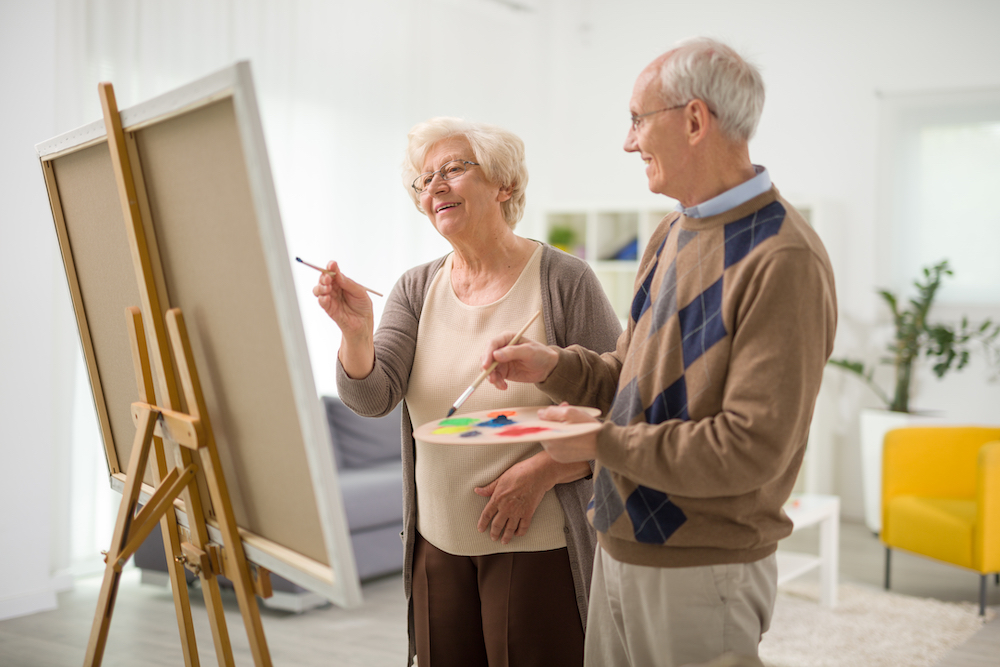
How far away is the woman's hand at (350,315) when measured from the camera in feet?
4.66

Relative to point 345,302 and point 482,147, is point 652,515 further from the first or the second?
point 482,147

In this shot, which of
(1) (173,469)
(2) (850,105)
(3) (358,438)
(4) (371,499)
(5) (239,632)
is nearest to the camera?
(1) (173,469)

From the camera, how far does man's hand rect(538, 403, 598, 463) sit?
111cm

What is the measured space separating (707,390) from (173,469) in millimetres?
862

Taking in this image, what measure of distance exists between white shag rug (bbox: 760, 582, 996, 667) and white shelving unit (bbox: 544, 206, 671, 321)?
2440mm

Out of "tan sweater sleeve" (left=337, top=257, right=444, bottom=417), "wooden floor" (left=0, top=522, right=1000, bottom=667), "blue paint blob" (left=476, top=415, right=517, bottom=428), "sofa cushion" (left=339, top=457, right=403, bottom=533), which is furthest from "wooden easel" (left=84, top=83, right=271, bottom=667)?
"sofa cushion" (left=339, top=457, right=403, bottom=533)

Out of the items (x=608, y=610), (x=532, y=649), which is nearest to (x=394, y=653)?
(x=532, y=649)

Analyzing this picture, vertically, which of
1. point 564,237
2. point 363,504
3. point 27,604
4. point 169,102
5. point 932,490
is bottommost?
point 932,490

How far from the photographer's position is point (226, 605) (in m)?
3.22

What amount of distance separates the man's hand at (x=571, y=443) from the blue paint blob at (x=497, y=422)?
0.09 meters

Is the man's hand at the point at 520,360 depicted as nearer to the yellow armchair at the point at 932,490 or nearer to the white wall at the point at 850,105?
the yellow armchair at the point at 932,490

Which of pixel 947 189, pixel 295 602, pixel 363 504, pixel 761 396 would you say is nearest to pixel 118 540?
pixel 761 396

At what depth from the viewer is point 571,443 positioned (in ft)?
3.66

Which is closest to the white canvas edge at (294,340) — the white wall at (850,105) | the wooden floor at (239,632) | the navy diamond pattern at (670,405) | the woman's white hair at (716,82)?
the navy diamond pattern at (670,405)
